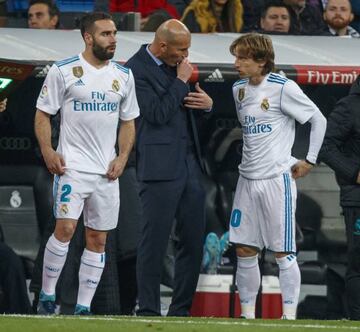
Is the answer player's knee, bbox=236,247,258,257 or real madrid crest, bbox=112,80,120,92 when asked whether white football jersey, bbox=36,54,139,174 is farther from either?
player's knee, bbox=236,247,258,257

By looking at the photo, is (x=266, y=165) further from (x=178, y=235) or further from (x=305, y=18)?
(x=305, y=18)

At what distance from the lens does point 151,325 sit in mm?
9727

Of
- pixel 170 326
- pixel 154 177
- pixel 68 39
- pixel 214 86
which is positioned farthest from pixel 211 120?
pixel 170 326

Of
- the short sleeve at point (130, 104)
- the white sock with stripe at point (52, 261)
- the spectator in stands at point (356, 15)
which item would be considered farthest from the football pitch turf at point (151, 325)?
the spectator in stands at point (356, 15)

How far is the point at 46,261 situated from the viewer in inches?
429

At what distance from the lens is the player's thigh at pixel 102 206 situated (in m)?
10.9

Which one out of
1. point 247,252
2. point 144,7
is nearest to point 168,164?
point 247,252

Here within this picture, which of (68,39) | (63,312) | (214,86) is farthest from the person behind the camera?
(214,86)

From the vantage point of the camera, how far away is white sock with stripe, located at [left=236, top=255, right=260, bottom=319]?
11180mm

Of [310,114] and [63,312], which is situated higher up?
[310,114]

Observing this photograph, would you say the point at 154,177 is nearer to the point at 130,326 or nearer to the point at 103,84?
the point at 103,84

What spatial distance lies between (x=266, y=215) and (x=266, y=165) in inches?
12.3

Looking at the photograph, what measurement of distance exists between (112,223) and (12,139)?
2539 millimetres

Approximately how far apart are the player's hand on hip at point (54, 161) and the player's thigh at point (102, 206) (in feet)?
0.83
